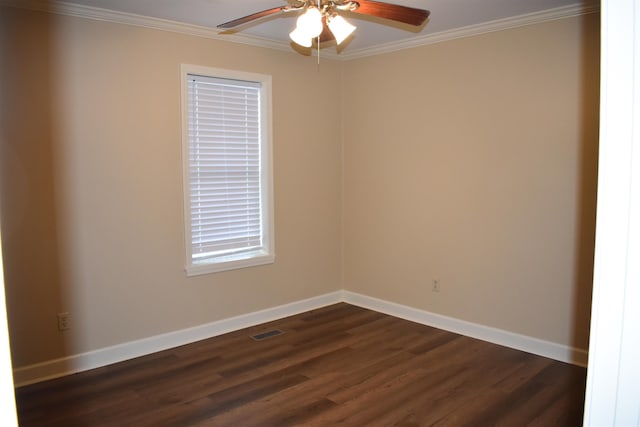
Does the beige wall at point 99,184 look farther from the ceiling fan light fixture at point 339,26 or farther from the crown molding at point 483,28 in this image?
the ceiling fan light fixture at point 339,26

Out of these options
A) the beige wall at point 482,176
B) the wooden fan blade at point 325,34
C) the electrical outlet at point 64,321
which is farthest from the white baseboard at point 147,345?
the wooden fan blade at point 325,34

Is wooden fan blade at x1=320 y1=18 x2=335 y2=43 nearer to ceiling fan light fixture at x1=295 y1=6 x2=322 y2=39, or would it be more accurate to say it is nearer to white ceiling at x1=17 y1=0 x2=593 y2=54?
ceiling fan light fixture at x1=295 y1=6 x2=322 y2=39

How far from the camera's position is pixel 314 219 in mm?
4863

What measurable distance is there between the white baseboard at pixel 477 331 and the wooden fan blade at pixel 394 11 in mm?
2646

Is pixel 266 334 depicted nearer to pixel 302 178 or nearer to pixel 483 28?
pixel 302 178

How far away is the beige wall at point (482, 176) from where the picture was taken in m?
3.48

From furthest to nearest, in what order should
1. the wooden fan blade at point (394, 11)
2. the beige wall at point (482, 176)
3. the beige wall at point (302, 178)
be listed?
the beige wall at point (482, 176) → the beige wall at point (302, 178) → the wooden fan blade at point (394, 11)

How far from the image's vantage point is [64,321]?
3379mm

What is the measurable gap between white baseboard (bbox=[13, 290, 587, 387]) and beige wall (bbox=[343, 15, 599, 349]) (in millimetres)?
82

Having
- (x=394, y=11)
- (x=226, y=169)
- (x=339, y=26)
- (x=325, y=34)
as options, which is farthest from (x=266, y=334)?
(x=394, y=11)

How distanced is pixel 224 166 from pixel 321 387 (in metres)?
2.04

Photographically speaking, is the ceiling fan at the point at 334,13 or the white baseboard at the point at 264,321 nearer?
the ceiling fan at the point at 334,13

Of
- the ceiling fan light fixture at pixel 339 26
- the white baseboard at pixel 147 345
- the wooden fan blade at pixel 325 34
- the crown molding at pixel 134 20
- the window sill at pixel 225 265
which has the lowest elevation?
the white baseboard at pixel 147 345

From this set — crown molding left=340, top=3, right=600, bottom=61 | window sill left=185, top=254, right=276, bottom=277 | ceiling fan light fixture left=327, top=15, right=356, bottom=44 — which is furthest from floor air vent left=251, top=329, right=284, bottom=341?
crown molding left=340, top=3, right=600, bottom=61
